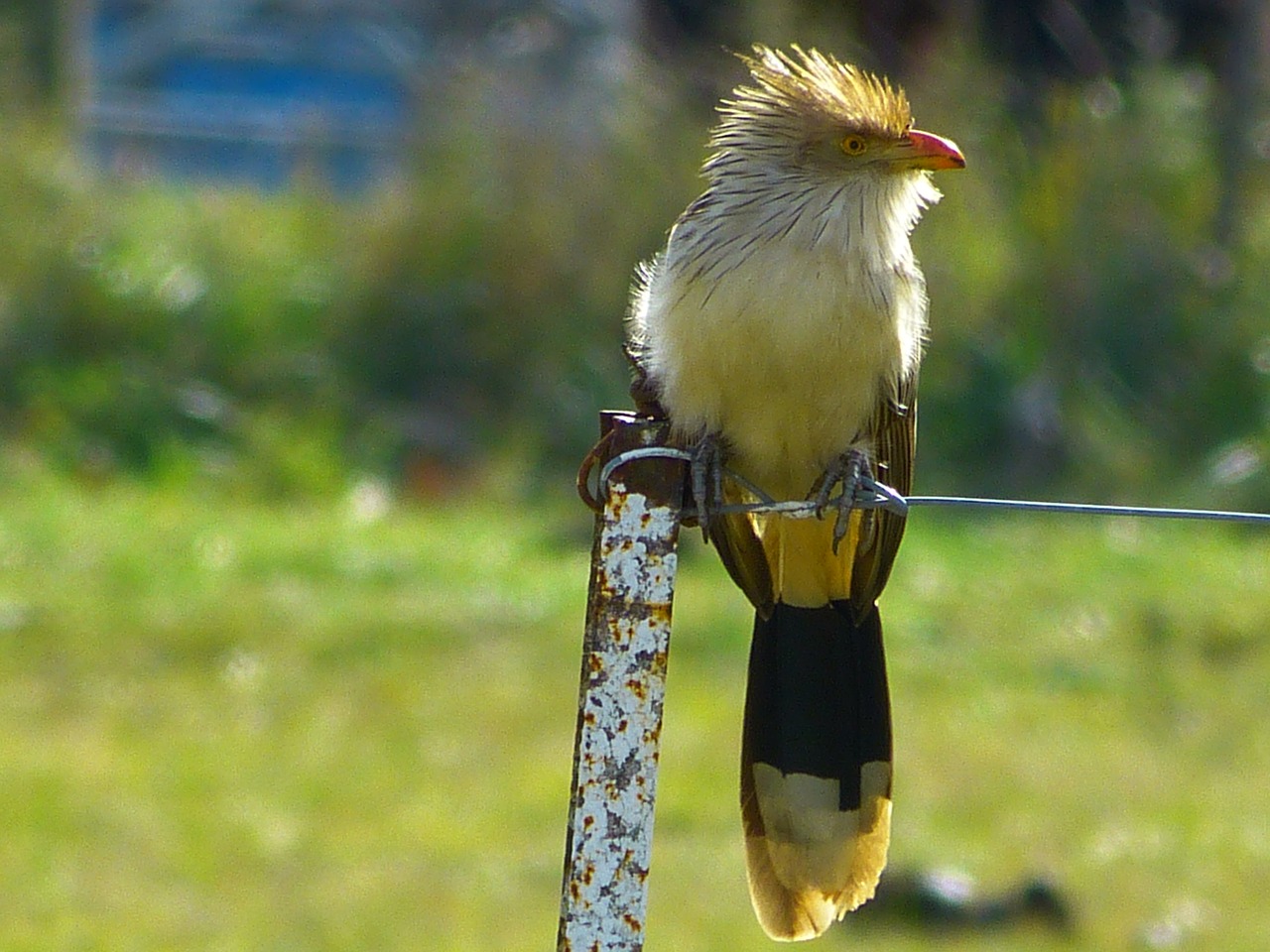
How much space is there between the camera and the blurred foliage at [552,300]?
9602mm

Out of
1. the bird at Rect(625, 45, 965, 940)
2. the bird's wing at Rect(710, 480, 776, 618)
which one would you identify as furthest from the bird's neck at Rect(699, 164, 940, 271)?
the bird's wing at Rect(710, 480, 776, 618)

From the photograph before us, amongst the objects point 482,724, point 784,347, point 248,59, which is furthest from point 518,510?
A: point 248,59

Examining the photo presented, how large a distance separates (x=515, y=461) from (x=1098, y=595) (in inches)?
119

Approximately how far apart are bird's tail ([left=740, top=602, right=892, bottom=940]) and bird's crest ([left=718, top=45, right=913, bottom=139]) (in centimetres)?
92

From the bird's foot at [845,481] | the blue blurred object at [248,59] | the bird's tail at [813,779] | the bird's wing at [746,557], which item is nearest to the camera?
the bird's tail at [813,779]

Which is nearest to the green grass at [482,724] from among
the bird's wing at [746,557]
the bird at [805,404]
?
the bird's wing at [746,557]

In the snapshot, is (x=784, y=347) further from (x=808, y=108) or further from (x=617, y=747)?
(x=617, y=747)

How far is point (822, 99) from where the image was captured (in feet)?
11.7

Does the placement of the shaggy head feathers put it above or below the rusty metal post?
above

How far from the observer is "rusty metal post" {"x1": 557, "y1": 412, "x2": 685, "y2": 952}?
2.44m

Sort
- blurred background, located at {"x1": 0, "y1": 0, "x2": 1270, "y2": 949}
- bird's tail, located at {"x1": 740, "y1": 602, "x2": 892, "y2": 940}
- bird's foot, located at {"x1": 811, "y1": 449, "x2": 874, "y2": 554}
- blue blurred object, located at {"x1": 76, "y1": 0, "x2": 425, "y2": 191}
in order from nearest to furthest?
bird's tail, located at {"x1": 740, "y1": 602, "x2": 892, "y2": 940} → bird's foot, located at {"x1": 811, "y1": 449, "x2": 874, "y2": 554} → blurred background, located at {"x1": 0, "y1": 0, "x2": 1270, "y2": 949} → blue blurred object, located at {"x1": 76, "y1": 0, "x2": 425, "y2": 191}

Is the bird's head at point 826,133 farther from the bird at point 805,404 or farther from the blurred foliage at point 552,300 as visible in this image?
the blurred foliage at point 552,300

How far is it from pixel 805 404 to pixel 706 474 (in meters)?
0.23

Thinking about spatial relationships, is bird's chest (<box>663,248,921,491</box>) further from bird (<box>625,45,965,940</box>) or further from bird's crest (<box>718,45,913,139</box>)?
bird's crest (<box>718,45,913,139</box>)
